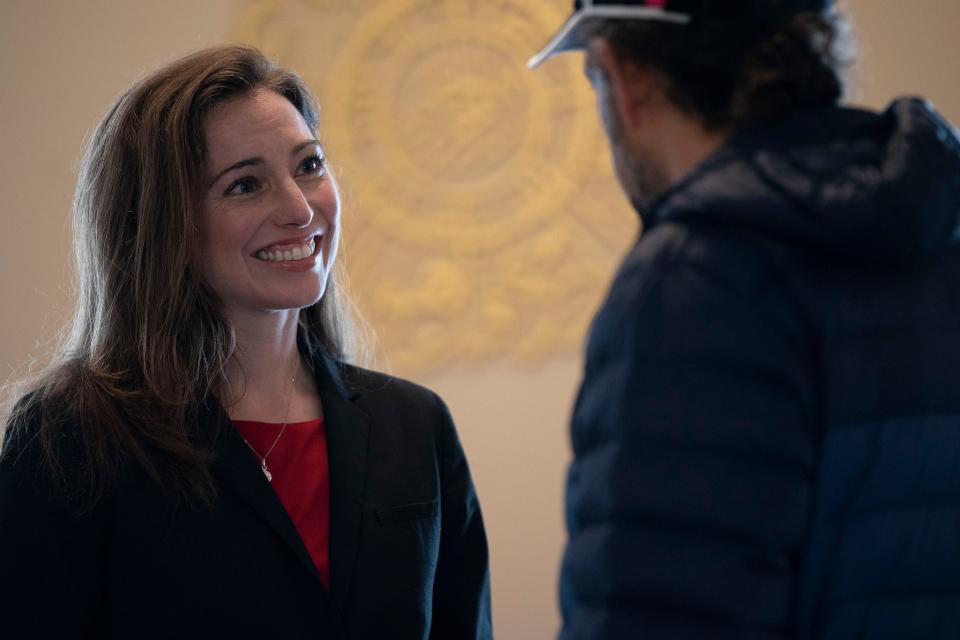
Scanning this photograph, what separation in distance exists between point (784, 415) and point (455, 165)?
8.34ft

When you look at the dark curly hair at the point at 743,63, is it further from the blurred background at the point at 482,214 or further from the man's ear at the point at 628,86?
the blurred background at the point at 482,214

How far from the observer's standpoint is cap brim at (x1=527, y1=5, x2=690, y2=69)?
1.00 meters

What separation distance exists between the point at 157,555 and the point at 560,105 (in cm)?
225

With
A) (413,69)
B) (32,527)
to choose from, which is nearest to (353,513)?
(32,527)

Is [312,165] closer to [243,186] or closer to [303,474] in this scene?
[243,186]

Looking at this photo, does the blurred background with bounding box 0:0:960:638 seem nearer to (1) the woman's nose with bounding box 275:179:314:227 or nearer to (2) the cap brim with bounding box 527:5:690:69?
(1) the woman's nose with bounding box 275:179:314:227

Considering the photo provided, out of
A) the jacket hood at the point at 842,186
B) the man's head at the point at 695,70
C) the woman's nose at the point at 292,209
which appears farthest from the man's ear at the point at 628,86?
the woman's nose at the point at 292,209

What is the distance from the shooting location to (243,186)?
1.75 metres

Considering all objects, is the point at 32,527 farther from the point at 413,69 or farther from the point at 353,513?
the point at 413,69

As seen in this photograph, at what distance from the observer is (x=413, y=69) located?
3330mm

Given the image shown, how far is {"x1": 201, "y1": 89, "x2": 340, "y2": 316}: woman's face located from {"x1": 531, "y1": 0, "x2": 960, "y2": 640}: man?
88 centimetres

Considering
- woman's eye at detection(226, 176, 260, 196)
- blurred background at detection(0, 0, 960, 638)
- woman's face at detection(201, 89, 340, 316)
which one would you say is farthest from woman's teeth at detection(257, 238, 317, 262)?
blurred background at detection(0, 0, 960, 638)

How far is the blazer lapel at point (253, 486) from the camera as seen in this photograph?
62.3 inches

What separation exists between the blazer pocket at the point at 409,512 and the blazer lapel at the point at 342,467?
4cm
